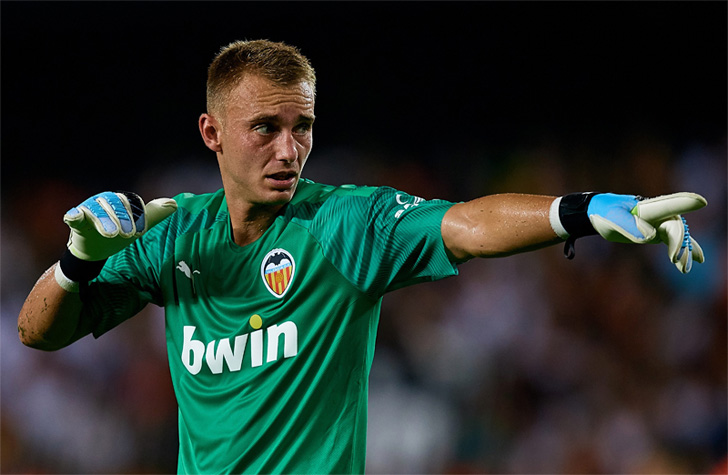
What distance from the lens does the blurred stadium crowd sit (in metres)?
5.33

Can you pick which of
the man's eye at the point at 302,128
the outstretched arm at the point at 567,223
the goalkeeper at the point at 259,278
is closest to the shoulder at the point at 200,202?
the goalkeeper at the point at 259,278

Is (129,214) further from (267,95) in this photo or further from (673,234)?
(673,234)

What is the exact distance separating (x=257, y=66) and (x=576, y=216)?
3.86 ft

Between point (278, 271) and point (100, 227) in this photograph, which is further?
point (278, 271)

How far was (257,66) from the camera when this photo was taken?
2.48 metres

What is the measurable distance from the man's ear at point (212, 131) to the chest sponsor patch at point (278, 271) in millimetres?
461

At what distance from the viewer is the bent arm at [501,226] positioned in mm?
1900

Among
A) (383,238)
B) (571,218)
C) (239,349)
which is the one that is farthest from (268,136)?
(571,218)

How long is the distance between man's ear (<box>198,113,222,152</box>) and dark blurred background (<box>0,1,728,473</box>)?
328 centimetres

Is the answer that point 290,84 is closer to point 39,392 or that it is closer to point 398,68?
point 398,68

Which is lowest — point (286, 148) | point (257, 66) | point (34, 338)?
point (34, 338)

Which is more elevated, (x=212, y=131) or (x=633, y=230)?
(x=212, y=131)

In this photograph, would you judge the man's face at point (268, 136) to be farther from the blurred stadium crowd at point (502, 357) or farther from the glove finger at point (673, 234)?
the blurred stadium crowd at point (502, 357)

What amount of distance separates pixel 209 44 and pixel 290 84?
13.4ft
